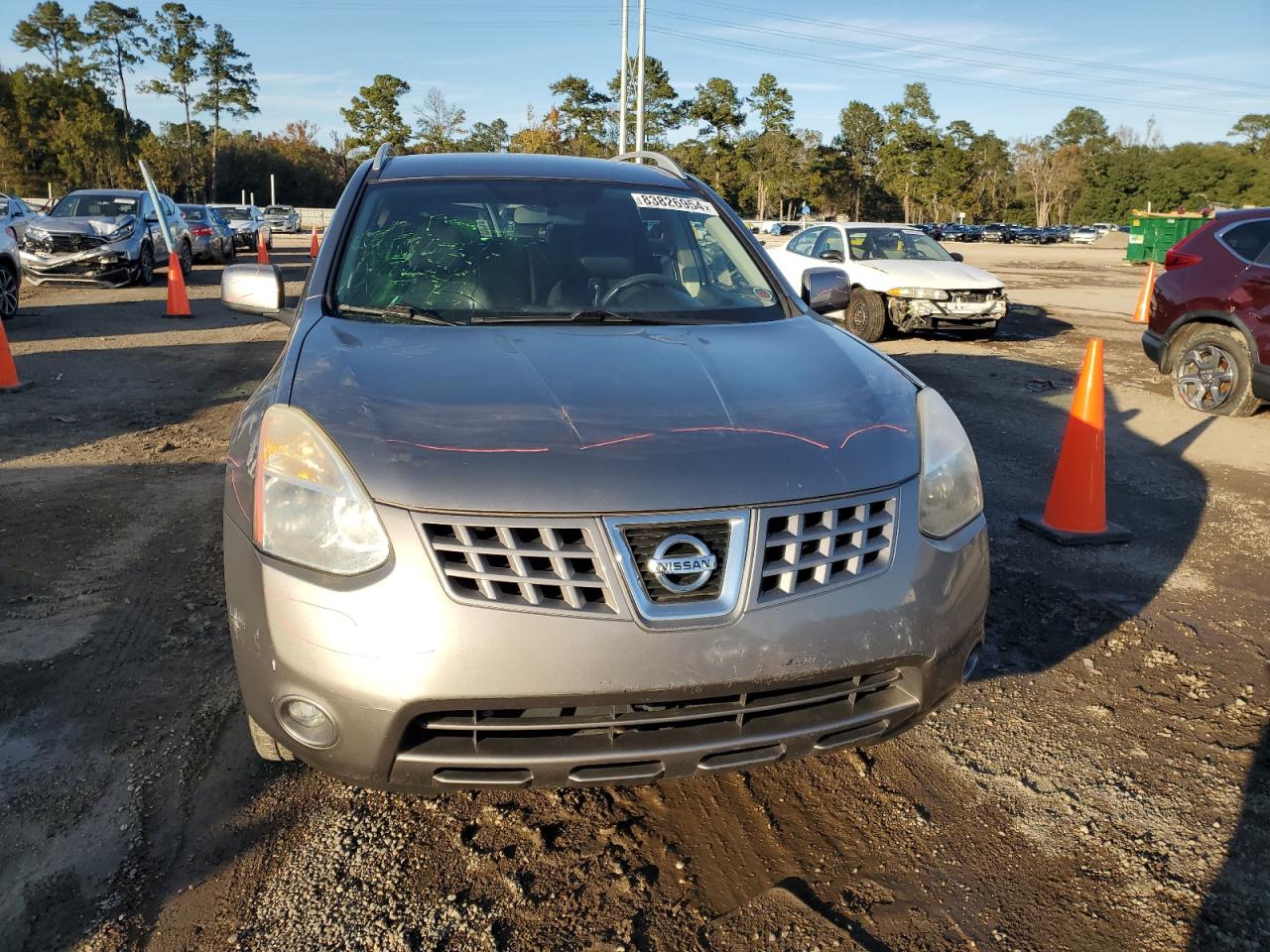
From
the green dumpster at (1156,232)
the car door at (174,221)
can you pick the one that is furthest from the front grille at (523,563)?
the green dumpster at (1156,232)

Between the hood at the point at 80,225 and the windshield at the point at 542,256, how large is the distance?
1519 cm

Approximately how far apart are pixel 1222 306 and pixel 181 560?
305 inches

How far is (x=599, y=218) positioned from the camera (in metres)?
3.54

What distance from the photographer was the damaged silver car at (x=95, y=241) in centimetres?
1568

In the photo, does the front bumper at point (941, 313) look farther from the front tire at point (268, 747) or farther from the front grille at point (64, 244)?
the front grille at point (64, 244)

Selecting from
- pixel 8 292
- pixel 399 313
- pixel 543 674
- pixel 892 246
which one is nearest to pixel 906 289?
pixel 892 246

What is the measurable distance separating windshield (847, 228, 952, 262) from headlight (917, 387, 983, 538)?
10452 millimetres

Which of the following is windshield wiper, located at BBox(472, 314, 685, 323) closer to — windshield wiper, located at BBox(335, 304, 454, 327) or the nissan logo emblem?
windshield wiper, located at BBox(335, 304, 454, 327)

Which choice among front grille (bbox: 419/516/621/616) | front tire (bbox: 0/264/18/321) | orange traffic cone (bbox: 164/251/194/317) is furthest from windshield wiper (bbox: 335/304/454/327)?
orange traffic cone (bbox: 164/251/194/317)

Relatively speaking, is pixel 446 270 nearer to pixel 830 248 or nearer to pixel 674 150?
pixel 830 248

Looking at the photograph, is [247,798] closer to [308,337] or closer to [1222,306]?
[308,337]

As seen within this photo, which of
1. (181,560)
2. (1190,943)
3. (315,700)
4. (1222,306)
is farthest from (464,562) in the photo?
(1222,306)

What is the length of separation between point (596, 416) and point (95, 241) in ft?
55.2

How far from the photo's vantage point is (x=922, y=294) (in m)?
11.6
